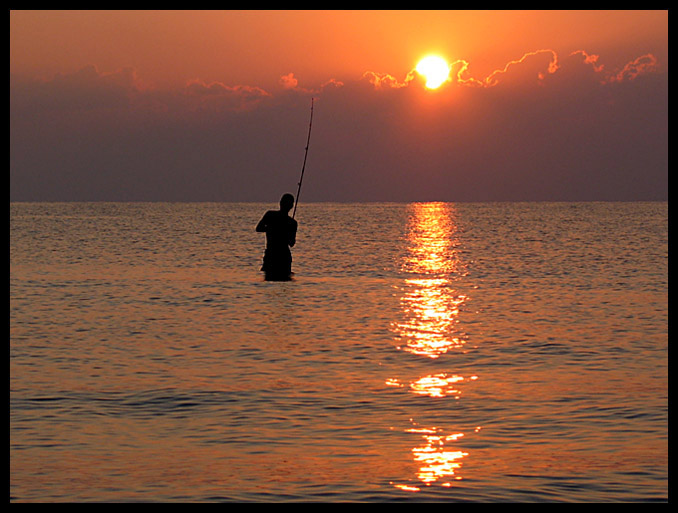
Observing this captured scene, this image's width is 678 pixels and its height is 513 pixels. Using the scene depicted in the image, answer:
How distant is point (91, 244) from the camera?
47625mm

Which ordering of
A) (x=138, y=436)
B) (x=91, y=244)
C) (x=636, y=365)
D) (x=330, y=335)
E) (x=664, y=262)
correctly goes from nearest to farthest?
(x=138, y=436)
(x=636, y=365)
(x=330, y=335)
(x=664, y=262)
(x=91, y=244)

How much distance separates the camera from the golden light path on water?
727cm

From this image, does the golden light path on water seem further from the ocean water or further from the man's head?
the man's head

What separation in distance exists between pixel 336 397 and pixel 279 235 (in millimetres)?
11722

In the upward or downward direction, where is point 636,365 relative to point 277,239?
downward

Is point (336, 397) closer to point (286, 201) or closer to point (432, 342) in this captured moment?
point (432, 342)

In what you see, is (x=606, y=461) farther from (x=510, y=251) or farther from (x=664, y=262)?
(x=510, y=251)

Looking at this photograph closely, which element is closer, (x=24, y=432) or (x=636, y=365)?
(x=24, y=432)

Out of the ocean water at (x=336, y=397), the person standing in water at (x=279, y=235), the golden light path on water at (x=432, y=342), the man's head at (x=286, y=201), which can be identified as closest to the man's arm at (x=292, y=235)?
the person standing in water at (x=279, y=235)

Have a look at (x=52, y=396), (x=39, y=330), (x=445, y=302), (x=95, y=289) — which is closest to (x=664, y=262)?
(x=445, y=302)

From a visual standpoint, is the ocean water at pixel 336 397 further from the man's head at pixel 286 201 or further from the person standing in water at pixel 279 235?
the man's head at pixel 286 201

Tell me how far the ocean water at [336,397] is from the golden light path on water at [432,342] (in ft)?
0.10

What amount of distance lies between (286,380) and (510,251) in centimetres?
3368

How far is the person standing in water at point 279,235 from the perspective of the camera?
2056cm
